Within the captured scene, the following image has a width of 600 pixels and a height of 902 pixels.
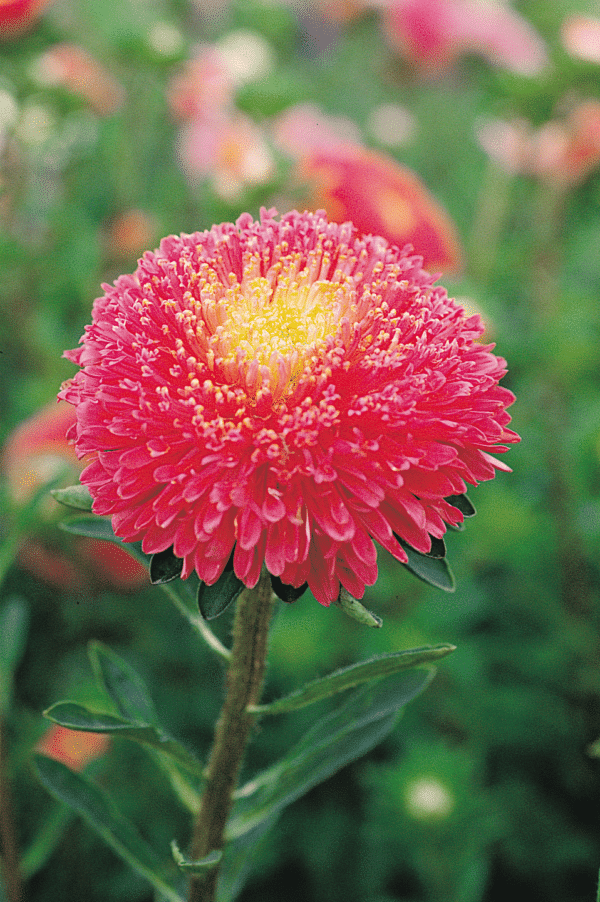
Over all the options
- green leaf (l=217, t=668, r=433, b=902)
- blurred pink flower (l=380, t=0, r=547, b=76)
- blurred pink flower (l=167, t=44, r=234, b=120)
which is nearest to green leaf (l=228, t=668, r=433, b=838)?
green leaf (l=217, t=668, r=433, b=902)

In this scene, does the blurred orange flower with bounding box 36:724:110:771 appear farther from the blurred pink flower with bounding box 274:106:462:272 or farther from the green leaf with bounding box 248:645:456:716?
the blurred pink flower with bounding box 274:106:462:272

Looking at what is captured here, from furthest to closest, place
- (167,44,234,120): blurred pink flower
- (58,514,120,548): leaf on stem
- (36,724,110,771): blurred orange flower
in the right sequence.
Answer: (167,44,234,120): blurred pink flower, (36,724,110,771): blurred orange flower, (58,514,120,548): leaf on stem

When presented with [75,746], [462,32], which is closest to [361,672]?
[75,746]

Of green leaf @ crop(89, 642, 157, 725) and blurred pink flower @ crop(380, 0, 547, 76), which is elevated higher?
blurred pink flower @ crop(380, 0, 547, 76)

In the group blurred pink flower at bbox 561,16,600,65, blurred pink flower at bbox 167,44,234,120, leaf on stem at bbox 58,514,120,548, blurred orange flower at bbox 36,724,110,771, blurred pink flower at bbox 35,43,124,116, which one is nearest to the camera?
leaf on stem at bbox 58,514,120,548

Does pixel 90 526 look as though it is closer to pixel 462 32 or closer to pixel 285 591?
pixel 285 591

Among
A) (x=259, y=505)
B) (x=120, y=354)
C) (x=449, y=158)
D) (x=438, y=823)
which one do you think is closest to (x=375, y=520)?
(x=259, y=505)
